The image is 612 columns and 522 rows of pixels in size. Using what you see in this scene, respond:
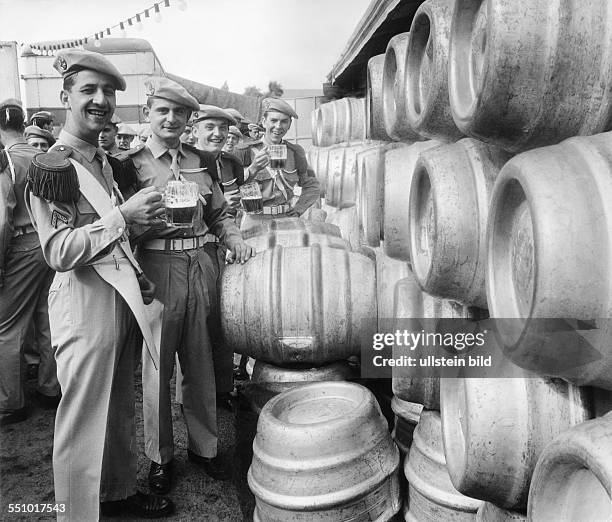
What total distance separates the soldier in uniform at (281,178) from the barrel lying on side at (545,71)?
3.30 m

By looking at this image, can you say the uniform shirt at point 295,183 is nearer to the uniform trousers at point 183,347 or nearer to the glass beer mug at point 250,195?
the glass beer mug at point 250,195

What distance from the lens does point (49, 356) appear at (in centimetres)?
374

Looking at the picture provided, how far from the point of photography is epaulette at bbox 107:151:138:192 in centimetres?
254

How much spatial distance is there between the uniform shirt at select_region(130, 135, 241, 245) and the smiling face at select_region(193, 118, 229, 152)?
4.14 ft

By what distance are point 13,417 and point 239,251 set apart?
72.6 inches

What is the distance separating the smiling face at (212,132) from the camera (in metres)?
4.21

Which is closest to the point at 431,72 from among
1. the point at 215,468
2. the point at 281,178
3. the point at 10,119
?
the point at 215,468

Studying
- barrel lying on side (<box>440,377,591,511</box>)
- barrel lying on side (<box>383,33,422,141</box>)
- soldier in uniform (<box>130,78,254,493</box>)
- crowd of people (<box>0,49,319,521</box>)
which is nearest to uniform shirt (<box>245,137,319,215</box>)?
crowd of people (<box>0,49,319,521</box>)

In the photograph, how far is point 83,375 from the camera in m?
2.15

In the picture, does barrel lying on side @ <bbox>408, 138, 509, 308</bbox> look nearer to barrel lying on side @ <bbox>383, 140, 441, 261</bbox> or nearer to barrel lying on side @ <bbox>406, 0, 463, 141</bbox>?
barrel lying on side @ <bbox>406, 0, 463, 141</bbox>

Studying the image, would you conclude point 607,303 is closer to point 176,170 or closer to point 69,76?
point 69,76

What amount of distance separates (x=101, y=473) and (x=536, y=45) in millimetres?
2132

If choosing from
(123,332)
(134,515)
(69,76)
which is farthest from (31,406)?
(69,76)

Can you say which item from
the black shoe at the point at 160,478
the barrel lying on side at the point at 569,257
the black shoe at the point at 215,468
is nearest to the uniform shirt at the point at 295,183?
the black shoe at the point at 215,468
